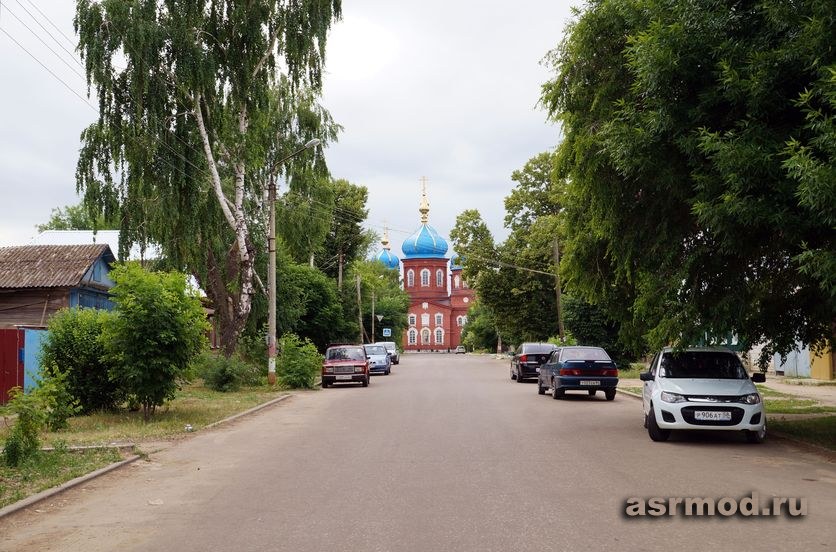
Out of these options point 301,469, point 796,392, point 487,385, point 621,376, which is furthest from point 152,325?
point 621,376

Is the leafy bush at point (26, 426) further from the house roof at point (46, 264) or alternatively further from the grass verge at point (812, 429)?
the house roof at point (46, 264)

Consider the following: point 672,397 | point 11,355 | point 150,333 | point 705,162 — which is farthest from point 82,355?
point 705,162

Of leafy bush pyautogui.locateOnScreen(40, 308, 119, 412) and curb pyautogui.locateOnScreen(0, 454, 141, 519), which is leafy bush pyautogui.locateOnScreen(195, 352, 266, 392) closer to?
leafy bush pyautogui.locateOnScreen(40, 308, 119, 412)

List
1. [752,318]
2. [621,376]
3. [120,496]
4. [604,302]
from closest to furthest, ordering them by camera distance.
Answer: [120,496] → [752,318] → [604,302] → [621,376]

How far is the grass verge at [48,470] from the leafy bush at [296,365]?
16099 millimetres

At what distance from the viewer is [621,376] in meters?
35.4

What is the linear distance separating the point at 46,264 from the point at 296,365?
Result: 1131 cm

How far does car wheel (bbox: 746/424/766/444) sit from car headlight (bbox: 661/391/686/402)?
4.70ft

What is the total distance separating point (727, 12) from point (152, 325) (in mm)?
11913

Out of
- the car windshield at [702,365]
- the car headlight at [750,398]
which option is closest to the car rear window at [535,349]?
the car windshield at [702,365]

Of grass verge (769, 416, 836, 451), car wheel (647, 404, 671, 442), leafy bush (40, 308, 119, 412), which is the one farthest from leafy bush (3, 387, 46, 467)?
grass verge (769, 416, 836, 451)

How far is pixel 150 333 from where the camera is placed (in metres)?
15.8

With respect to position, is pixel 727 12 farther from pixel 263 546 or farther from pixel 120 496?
pixel 120 496

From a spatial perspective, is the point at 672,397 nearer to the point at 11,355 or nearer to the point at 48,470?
the point at 48,470
